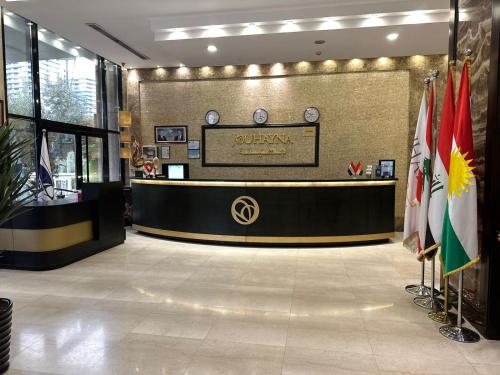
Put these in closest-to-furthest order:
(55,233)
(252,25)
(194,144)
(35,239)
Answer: (35,239) < (55,233) < (252,25) < (194,144)

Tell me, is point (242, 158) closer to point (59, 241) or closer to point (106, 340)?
point (59, 241)

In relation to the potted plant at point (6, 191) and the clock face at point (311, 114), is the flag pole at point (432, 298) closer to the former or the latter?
the potted plant at point (6, 191)

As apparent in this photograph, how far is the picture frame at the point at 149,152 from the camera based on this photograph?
370 inches

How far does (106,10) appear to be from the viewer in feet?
19.2

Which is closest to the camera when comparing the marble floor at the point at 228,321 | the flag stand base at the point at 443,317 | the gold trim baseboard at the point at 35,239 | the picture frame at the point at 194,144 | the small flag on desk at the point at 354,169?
the marble floor at the point at 228,321

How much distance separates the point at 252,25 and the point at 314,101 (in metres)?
2.77

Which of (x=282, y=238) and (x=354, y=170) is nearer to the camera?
(x=282, y=238)

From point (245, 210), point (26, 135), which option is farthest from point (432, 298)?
point (26, 135)

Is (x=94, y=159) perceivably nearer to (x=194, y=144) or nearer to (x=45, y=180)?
(x=194, y=144)

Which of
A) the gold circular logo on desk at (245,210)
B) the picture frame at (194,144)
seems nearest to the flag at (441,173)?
the gold circular logo on desk at (245,210)

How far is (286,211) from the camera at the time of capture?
6.35m

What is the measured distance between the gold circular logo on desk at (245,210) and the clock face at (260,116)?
306 cm

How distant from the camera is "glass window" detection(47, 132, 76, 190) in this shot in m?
7.90

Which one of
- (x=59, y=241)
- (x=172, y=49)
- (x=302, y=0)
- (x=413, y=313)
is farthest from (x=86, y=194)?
(x=413, y=313)
